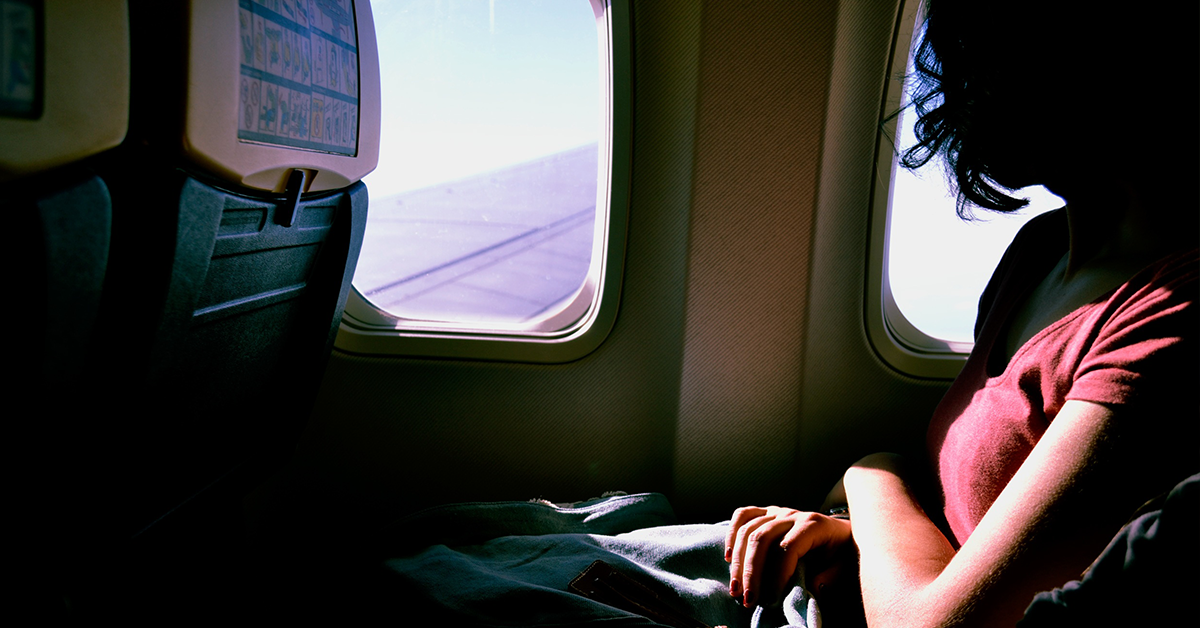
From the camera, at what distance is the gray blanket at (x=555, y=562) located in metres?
0.98

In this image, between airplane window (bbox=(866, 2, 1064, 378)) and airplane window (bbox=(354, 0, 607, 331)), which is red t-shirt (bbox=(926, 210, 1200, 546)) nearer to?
airplane window (bbox=(866, 2, 1064, 378))

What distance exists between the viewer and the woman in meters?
0.64

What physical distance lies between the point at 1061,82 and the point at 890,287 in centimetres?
101

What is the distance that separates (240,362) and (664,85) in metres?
1.05

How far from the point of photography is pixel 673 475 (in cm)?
173

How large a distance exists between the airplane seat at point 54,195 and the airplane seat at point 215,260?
53 mm

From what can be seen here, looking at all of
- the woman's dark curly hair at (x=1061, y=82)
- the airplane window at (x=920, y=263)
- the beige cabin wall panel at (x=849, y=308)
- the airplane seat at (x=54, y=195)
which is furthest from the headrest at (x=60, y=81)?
the airplane window at (x=920, y=263)

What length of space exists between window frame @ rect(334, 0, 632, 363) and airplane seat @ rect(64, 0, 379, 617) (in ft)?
1.64

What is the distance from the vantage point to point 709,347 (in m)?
1.66

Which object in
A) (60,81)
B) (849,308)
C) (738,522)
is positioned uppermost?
(60,81)

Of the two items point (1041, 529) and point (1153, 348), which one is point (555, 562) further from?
point (1153, 348)

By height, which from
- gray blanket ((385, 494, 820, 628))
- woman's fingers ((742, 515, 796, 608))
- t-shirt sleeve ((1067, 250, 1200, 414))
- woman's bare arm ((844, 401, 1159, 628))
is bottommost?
gray blanket ((385, 494, 820, 628))

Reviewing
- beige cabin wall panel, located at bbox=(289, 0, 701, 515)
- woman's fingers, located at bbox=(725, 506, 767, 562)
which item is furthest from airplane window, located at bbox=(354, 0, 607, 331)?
woman's fingers, located at bbox=(725, 506, 767, 562)

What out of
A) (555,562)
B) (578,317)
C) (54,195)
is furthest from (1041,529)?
(578,317)
